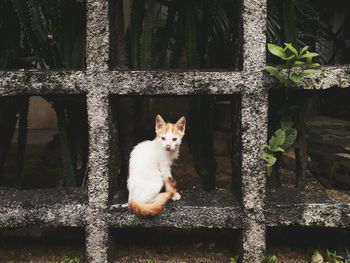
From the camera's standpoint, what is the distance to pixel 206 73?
200cm

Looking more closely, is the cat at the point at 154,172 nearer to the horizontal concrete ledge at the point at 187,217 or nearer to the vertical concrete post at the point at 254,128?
the horizontal concrete ledge at the point at 187,217

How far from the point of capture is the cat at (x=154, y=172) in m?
2.05

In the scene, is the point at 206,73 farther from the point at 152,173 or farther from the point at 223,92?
the point at 152,173

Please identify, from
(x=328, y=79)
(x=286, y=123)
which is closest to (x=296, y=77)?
(x=328, y=79)

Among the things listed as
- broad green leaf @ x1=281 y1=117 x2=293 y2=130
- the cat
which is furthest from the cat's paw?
broad green leaf @ x1=281 y1=117 x2=293 y2=130

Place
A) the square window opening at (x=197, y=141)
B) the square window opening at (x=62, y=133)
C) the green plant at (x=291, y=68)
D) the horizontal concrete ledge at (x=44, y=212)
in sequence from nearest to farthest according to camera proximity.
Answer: the green plant at (x=291, y=68), the horizontal concrete ledge at (x=44, y=212), the square window opening at (x=197, y=141), the square window opening at (x=62, y=133)

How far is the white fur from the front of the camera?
2.07 metres

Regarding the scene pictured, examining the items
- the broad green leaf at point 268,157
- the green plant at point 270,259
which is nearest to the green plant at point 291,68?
the broad green leaf at point 268,157

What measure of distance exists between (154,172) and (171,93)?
0.46 metres

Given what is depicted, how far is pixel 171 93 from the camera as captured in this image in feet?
6.61

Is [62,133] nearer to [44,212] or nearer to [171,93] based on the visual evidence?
[44,212]

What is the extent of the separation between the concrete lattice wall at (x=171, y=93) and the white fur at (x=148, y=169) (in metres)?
0.12

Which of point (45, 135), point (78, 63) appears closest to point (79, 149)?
point (78, 63)

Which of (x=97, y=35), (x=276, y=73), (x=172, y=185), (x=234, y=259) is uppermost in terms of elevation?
(x=97, y=35)
